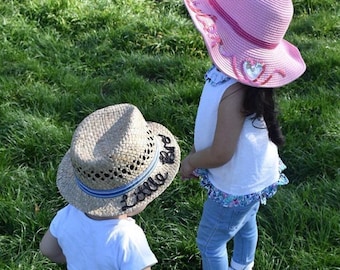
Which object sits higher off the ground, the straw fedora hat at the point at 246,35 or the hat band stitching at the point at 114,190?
the straw fedora hat at the point at 246,35

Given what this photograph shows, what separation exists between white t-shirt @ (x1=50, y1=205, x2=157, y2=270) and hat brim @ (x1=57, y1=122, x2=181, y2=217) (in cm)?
5

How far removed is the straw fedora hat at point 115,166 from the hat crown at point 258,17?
1.46 ft

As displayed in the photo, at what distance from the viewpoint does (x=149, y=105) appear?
3.76 m

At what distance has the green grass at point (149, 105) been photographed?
289 cm

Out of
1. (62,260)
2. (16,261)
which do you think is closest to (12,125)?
(16,261)

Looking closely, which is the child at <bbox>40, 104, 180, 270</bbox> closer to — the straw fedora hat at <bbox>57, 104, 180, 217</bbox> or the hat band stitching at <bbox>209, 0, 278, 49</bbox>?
the straw fedora hat at <bbox>57, 104, 180, 217</bbox>

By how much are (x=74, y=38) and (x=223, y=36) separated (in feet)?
8.64

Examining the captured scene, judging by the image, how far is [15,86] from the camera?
391 centimetres

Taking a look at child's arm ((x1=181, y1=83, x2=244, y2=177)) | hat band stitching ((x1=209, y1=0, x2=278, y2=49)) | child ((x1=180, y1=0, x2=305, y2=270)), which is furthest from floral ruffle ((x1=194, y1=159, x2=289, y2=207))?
hat band stitching ((x1=209, y1=0, x2=278, y2=49))

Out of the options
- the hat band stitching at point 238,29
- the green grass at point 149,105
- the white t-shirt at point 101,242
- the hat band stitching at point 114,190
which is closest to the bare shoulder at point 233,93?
the hat band stitching at point 238,29

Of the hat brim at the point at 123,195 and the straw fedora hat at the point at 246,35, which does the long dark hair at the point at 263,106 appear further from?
the hat brim at the point at 123,195

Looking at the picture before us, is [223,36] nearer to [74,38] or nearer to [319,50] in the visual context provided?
[319,50]

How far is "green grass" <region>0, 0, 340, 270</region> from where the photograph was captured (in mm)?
2891

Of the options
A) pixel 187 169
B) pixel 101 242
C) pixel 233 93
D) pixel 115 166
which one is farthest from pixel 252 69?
pixel 101 242
